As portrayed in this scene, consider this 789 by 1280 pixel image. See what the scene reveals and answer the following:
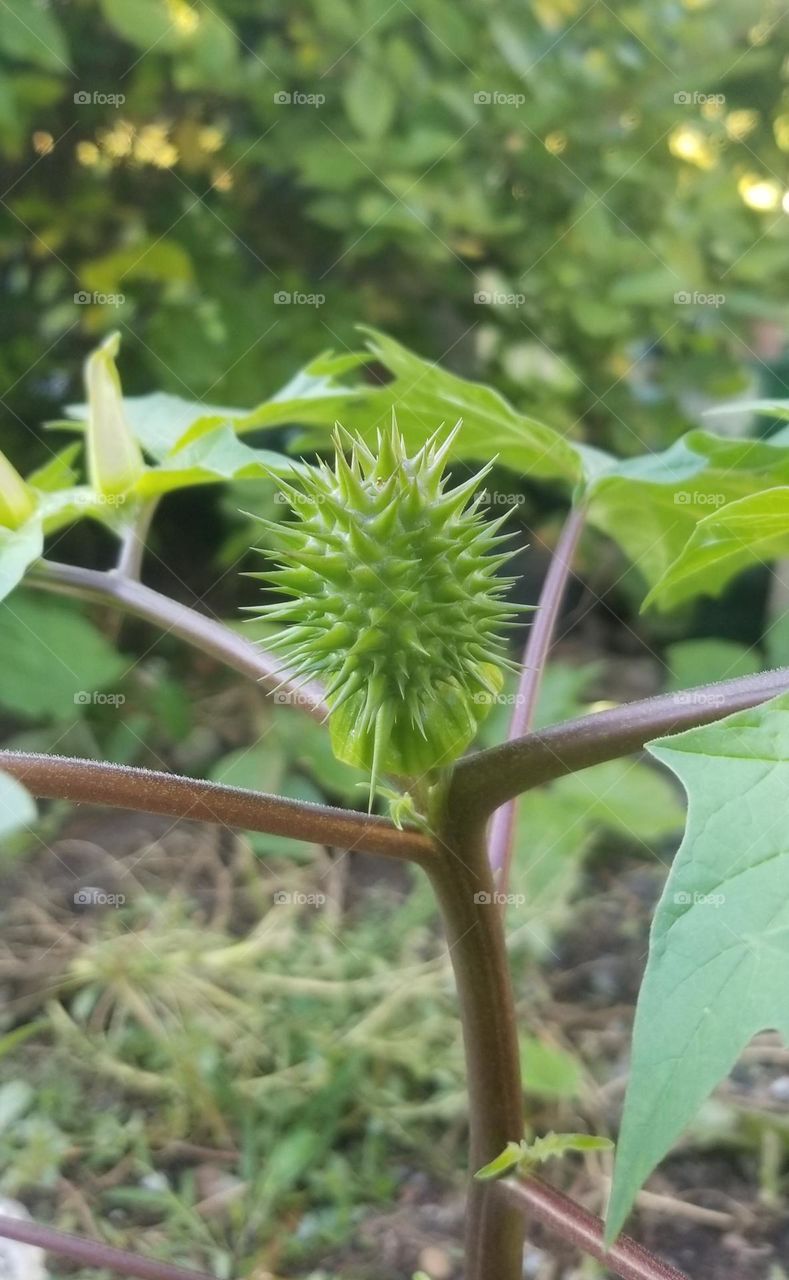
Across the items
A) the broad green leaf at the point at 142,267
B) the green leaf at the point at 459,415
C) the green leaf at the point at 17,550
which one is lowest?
the green leaf at the point at 17,550

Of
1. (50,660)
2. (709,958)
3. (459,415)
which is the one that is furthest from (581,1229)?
(50,660)

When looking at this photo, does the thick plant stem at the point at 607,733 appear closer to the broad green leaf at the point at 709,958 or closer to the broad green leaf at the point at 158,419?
the broad green leaf at the point at 709,958

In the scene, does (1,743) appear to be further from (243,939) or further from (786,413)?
(786,413)

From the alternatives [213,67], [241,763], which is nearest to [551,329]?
[213,67]

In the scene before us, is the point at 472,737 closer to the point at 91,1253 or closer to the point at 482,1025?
the point at 482,1025

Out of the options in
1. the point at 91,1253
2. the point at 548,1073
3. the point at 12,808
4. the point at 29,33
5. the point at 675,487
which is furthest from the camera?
the point at 29,33

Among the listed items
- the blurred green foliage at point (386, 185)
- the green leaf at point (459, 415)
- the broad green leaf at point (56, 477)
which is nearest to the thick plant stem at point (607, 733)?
the green leaf at point (459, 415)

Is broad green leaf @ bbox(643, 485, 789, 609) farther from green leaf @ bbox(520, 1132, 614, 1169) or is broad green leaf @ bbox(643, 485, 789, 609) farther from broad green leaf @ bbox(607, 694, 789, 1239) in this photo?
green leaf @ bbox(520, 1132, 614, 1169)

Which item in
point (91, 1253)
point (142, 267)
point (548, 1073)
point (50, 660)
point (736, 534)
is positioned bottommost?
point (91, 1253)
